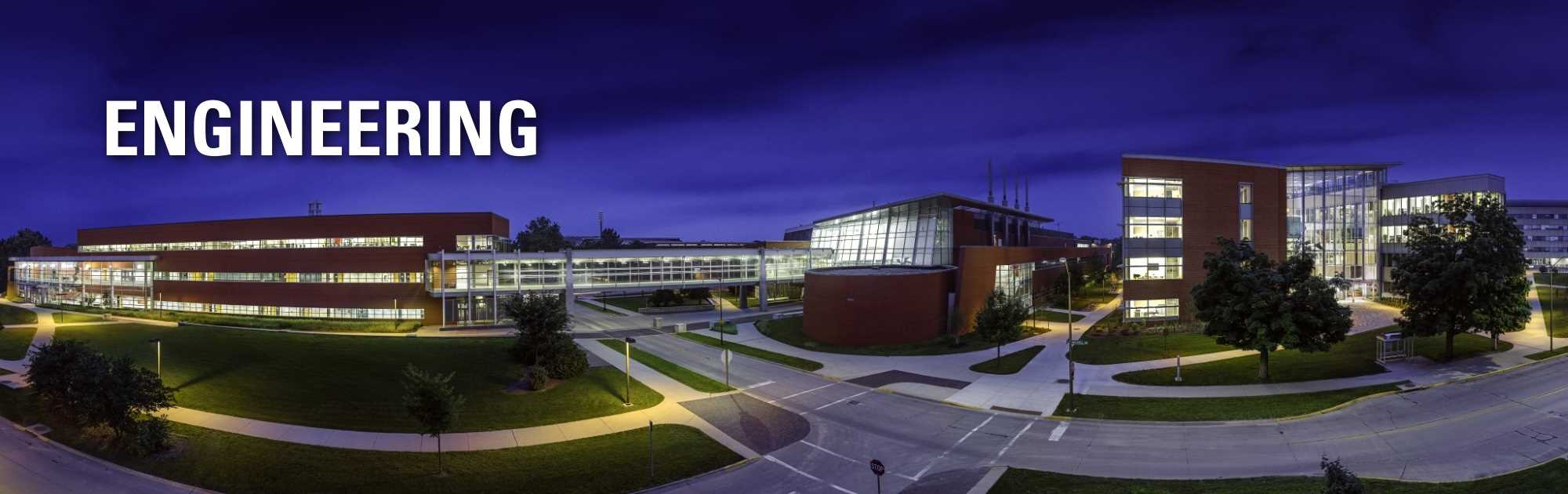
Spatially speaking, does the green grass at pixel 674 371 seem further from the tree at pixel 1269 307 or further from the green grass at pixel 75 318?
the green grass at pixel 75 318

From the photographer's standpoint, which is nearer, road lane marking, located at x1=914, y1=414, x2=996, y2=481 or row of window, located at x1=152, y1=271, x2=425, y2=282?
road lane marking, located at x1=914, y1=414, x2=996, y2=481

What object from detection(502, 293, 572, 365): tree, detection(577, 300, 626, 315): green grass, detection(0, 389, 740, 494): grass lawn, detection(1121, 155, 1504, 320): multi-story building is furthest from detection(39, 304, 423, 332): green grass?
detection(1121, 155, 1504, 320): multi-story building

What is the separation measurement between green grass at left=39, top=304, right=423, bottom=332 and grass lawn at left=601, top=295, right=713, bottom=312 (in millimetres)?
23507

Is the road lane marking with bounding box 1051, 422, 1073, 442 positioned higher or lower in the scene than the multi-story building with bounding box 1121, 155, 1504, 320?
lower

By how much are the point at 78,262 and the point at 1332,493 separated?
4652 inches

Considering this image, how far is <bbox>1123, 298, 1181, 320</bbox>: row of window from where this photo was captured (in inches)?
2045

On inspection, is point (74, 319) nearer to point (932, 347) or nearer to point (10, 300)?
point (10, 300)

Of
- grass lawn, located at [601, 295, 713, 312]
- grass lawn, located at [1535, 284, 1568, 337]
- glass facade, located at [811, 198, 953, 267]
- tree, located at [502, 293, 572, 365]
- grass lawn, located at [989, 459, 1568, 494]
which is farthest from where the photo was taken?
grass lawn, located at [601, 295, 713, 312]

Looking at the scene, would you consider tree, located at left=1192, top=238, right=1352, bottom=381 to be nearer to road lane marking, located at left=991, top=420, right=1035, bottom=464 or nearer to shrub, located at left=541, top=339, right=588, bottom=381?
road lane marking, located at left=991, top=420, right=1035, bottom=464

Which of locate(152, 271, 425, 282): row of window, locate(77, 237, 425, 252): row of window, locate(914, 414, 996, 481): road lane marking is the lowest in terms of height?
locate(914, 414, 996, 481): road lane marking

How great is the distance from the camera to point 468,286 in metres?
58.7

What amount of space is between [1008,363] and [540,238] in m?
95.9

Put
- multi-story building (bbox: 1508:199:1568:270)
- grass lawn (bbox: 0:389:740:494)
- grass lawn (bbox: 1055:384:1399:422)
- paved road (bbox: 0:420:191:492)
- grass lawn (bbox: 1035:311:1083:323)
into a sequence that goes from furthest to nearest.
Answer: multi-story building (bbox: 1508:199:1568:270), grass lawn (bbox: 1035:311:1083:323), grass lawn (bbox: 1055:384:1399:422), grass lawn (bbox: 0:389:740:494), paved road (bbox: 0:420:191:492)

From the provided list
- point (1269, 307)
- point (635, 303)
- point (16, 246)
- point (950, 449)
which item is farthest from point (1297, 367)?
point (16, 246)
